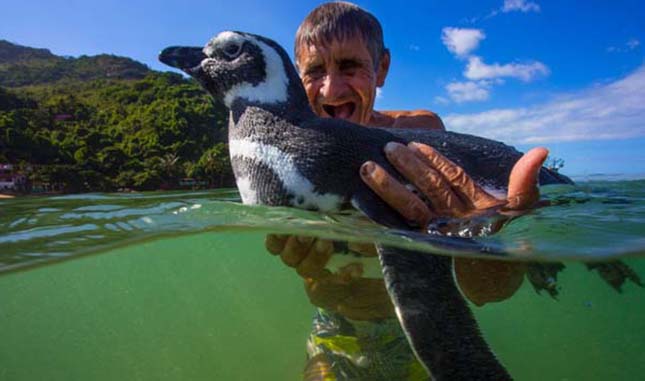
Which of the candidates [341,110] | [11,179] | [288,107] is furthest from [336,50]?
[11,179]

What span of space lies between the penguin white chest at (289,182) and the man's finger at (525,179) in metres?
0.97

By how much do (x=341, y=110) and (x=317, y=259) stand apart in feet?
5.33

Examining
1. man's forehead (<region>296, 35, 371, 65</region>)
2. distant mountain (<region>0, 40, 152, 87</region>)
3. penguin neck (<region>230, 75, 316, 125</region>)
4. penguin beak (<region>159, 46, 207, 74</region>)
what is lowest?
penguin neck (<region>230, 75, 316, 125</region>)

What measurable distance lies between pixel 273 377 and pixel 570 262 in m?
3.54

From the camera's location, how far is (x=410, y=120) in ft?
16.2

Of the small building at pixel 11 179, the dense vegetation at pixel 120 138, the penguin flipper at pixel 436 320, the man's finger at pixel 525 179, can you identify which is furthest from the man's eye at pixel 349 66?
the small building at pixel 11 179

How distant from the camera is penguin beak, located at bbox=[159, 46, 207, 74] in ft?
8.52

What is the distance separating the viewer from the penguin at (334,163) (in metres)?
1.72

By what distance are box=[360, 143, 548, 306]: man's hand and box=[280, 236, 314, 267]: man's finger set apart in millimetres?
702

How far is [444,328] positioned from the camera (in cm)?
172

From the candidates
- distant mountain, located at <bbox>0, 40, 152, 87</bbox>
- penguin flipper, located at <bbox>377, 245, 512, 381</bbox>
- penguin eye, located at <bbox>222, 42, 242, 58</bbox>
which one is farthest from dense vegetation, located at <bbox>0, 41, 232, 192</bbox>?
distant mountain, located at <bbox>0, 40, 152, 87</bbox>

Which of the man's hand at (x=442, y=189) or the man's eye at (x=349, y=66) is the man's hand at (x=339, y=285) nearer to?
the man's hand at (x=442, y=189)

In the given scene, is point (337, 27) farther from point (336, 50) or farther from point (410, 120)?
point (410, 120)

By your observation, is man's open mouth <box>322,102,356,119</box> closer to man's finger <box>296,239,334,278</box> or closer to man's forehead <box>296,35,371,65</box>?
man's forehead <box>296,35,371,65</box>
